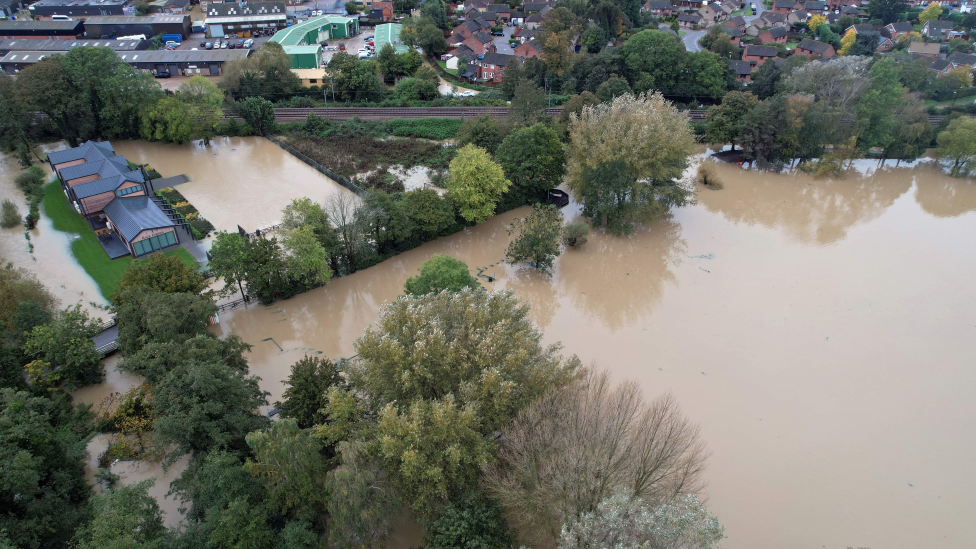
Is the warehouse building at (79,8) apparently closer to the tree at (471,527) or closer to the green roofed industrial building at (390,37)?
the green roofed industrial building at (390,37)

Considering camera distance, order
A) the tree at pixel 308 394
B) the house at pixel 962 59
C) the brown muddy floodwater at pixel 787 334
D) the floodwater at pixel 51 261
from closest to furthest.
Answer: the tree at pixel 308 394
the brown muddy floodwater at pixel 787 334
the floodwater at pixel 51 261
the house at pixel 962 59

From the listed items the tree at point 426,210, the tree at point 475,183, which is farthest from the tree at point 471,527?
the tree at point 475,183

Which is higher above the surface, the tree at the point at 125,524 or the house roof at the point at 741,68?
the house roof at the point at 741,68

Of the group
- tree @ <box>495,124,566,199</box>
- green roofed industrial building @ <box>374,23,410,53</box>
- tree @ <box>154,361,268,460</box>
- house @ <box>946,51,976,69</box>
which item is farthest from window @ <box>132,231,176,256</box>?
house @ <box>946,51,976,69</box>

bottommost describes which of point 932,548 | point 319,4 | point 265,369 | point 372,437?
point 932,548

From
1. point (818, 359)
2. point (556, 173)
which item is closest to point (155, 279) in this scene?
point (556, 173)

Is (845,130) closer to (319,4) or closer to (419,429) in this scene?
(419,429)
